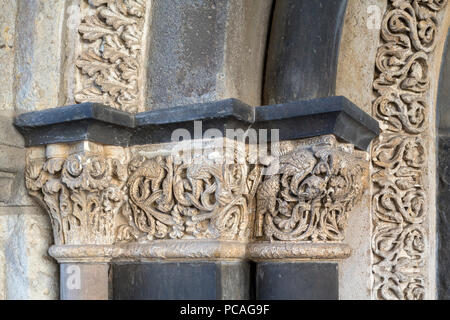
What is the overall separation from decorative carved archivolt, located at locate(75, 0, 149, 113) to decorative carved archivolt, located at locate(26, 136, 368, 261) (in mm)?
158

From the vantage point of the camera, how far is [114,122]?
157cm

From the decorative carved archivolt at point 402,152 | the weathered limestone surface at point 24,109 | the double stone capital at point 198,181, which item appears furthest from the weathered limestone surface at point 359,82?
the weathered limestone surface at point 24,109

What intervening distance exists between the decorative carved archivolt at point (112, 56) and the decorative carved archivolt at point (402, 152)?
2.63 feet

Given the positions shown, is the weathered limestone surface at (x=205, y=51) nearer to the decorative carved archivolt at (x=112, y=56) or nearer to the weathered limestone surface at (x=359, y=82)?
the decorative carved archivolt at (x=112, y=56)

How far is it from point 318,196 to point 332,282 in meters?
0.26

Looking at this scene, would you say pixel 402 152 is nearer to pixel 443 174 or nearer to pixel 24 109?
pixel 443 174

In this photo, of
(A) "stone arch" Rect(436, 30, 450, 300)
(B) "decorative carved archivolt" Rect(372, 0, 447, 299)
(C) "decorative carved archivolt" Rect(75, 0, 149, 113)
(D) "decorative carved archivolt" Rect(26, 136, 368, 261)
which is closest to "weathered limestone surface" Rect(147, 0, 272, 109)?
(C) "decorative carved archivolt" Rect(75, 0, 149, 113)

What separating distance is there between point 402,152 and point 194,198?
748 millimetres

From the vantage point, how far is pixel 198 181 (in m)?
1.54

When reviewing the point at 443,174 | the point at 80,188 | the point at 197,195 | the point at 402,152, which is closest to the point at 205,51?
the point at 197,195

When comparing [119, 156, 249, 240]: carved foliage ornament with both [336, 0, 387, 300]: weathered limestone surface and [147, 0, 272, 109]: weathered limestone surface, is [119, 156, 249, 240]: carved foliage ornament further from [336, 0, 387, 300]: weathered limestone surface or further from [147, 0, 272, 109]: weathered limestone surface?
[336, 0, 387, 300]: weathered limestone surface

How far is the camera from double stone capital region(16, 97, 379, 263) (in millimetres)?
1528

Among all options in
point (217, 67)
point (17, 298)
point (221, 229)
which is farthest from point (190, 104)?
point (17, 298)

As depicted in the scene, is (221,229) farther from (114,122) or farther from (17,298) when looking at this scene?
(17,298)
